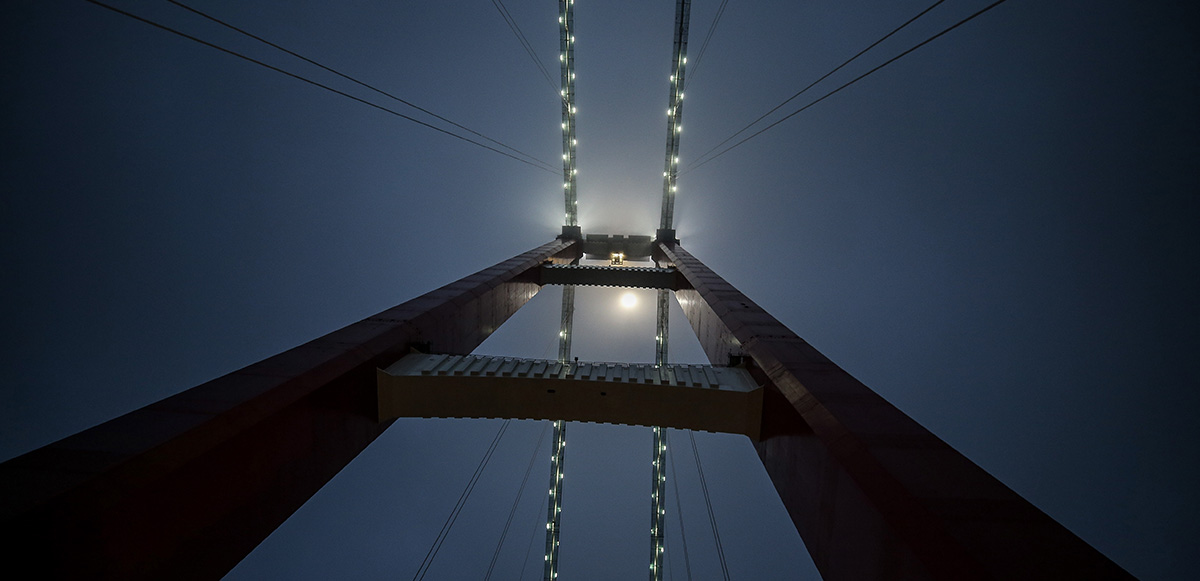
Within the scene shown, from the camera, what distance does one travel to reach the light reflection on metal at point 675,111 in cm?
1717

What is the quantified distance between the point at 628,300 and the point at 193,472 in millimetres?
21379

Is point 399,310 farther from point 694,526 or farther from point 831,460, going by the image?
point 694,526

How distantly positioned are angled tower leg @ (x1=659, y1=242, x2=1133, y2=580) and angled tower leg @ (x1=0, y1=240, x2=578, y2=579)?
5.29 meters

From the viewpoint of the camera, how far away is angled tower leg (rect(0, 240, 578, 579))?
2.70m

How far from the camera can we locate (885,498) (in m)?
2.98

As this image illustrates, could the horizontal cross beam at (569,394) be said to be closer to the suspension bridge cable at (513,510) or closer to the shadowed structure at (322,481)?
the shadowed structure at (322,481)

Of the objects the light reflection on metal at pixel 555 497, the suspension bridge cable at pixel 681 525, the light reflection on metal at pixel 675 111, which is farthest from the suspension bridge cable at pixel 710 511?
the light reflection on metal at pixel 675 111

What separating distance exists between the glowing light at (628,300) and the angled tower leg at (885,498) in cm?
1844

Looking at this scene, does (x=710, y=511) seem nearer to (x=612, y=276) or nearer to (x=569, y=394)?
(x=612, y=276)

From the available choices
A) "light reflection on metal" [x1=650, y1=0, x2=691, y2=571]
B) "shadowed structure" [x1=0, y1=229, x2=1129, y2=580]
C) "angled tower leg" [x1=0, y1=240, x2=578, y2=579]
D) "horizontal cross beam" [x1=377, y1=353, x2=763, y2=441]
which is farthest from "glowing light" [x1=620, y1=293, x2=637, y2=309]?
"angled tower leg" [x1=0, y1=240, x2=578, y2=579]

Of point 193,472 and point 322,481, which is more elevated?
point 193,472

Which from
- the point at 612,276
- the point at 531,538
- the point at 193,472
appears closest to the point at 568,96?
the point at 612,276

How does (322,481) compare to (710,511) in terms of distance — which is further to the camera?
(710,511)

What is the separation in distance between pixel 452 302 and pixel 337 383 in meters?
3.21
